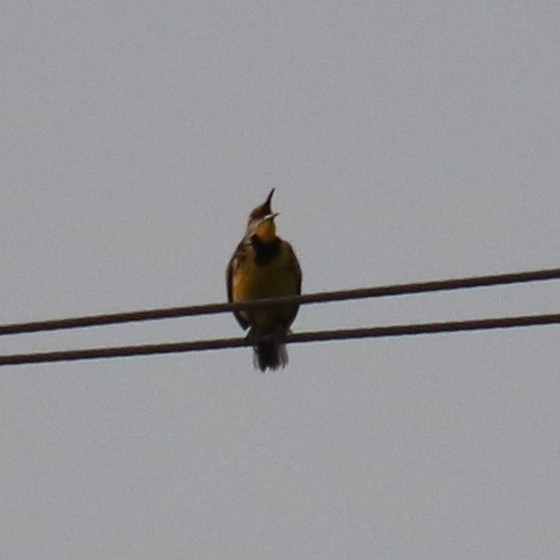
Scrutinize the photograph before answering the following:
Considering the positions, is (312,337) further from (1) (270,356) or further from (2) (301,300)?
(1) (270,356)

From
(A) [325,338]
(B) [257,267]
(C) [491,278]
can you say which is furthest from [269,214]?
(C) [491,278]

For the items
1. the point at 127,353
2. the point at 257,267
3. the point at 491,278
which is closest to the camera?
the point at 491,278

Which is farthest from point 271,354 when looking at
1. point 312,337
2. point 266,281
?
point 312,337

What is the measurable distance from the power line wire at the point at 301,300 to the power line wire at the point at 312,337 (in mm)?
155

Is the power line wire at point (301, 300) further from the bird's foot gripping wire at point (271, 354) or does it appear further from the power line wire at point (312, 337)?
the bird's foot gripping wire at point (271, 354)

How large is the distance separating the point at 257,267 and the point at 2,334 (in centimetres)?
400

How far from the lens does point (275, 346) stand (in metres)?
12.2

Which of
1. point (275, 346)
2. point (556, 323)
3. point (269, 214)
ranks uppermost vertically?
point (269, 214)

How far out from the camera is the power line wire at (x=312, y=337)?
303 inches

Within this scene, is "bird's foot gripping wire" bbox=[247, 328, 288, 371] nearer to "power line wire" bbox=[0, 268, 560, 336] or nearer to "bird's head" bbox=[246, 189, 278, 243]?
"bird's head" bbox=[246, 189, 278, 243]

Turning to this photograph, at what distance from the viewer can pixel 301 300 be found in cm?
787

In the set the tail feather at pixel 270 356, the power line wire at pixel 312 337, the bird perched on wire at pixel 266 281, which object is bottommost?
the power line wire at pixel 312 337

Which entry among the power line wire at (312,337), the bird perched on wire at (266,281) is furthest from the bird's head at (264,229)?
the power line wire at (312,337)

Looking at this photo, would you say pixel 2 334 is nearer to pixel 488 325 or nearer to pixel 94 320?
pixel 94 320
